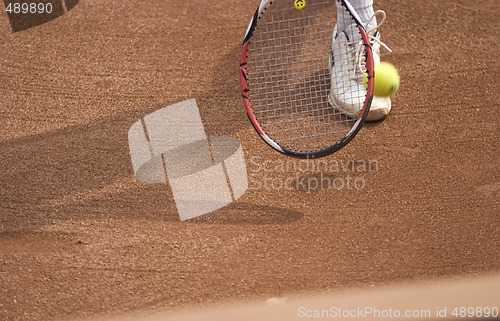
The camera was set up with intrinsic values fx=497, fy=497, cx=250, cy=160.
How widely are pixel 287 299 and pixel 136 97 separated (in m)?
1.34

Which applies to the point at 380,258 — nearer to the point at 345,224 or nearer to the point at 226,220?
the point at 345,224

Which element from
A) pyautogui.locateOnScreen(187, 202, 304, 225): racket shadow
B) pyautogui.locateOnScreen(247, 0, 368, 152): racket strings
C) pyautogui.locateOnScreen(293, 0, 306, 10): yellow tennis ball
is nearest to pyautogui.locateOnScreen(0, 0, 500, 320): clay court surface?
pyautogui.locateOnScreen(187, 202, 304, 225): racket shadow

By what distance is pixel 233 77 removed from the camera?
274 centimetres

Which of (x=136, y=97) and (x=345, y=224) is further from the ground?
(x=136, y=97)

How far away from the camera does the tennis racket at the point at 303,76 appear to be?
2.50m

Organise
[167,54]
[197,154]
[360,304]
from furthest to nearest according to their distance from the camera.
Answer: [167,54], [197,154], [360,304]

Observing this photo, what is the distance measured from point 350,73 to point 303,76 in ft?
0.98

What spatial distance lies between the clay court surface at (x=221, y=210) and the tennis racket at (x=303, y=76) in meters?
0.13

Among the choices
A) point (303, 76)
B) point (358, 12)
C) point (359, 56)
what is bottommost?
point (303, 76)

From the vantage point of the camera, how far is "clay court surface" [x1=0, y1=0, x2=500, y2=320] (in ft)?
8.00

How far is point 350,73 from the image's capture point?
97.7 inches

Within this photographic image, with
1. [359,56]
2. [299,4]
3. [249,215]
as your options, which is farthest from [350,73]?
[249,215]

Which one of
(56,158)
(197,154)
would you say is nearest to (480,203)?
(197,154)

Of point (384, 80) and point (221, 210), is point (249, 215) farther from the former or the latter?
point (384, 80)
